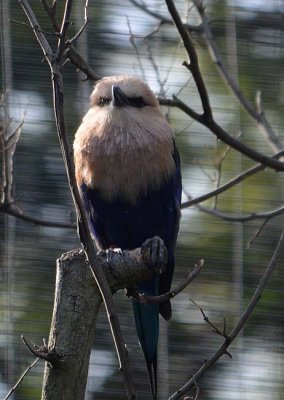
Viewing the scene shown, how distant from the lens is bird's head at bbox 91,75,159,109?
2.97 metres

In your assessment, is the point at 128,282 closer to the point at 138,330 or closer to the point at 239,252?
the point at 138,330

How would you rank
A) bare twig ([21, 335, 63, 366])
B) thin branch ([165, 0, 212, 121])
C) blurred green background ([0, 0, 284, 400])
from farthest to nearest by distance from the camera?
blurred green background ([0, 0, 284, 400]) < thin branch ([165, 0, 212, 121]) < bare twig ([21, 335, 63, 366])

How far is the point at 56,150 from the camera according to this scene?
3814mm

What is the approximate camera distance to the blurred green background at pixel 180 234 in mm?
3676

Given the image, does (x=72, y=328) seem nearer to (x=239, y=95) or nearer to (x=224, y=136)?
(x=224, y=136)

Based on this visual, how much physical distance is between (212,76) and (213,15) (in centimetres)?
23

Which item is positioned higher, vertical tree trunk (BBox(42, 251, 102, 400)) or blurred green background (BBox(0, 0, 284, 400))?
vertical tree trunk (BBox(42, 251, 102, 400))

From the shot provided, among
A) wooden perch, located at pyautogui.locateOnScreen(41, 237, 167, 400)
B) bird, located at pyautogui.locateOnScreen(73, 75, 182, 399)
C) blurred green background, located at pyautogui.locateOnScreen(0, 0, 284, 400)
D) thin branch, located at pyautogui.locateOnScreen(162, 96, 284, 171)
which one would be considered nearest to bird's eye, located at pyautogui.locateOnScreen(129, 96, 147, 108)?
bird, located at pyautogui.locateOnScreen(73, 75, 182, 399)

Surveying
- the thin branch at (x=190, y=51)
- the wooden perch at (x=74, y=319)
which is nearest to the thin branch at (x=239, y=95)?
the thin branch at (x=190, y=51)

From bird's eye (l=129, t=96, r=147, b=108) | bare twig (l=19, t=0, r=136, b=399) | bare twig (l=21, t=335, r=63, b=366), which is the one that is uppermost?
bare twig (l=19, t=0, r=136, b=399)

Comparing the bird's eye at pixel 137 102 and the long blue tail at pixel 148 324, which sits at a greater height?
the bird's eye at pixel 137 102

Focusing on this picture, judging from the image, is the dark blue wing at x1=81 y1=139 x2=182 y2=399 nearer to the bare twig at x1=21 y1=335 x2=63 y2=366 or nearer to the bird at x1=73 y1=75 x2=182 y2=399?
the bird at x1=73 y1=75 x2=182 y2=399

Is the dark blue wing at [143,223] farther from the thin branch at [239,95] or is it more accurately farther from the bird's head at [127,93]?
the thin branch at [239,95]

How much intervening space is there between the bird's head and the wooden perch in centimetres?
80
